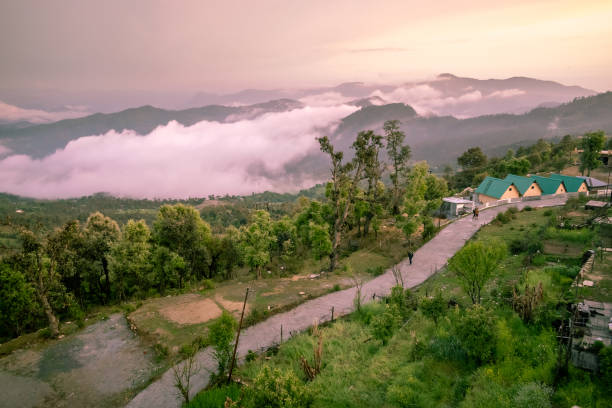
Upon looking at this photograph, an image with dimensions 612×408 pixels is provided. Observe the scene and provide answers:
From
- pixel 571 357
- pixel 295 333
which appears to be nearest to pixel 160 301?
pixel 295 333

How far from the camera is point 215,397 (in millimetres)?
12477

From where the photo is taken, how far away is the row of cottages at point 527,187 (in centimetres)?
4628

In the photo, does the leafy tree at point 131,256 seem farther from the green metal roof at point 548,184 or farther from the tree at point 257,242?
the green metal roof at point 548,184

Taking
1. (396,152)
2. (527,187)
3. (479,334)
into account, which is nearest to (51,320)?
(479,334)

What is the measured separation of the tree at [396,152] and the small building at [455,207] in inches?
251

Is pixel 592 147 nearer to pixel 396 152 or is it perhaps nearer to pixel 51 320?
pixel 396 152

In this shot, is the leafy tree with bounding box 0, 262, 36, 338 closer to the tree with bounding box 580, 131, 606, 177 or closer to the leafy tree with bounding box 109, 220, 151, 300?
the leafy tree with bounding box 109, 220, 151, 300

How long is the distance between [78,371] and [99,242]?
18.9 metres

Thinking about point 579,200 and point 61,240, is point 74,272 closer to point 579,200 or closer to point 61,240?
point 61,240

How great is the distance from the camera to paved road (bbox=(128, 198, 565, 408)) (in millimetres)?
14930

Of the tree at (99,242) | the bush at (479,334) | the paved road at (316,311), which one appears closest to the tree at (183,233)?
the tree at (99,242)

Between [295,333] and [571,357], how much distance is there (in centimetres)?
1255

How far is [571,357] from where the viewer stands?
10.7m

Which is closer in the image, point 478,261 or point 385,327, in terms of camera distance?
point 385,327
